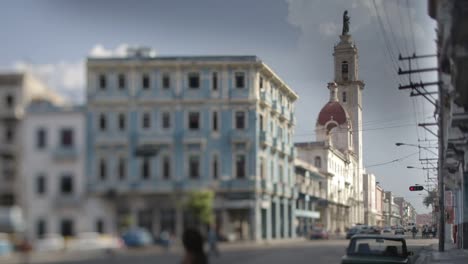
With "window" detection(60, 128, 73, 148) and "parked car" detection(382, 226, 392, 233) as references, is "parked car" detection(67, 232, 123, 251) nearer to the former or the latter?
"window" detection(60, 128, 73, 148)

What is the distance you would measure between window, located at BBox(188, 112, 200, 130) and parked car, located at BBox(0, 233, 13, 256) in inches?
94.0

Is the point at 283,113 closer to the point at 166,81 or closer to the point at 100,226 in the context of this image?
the point at 166,81

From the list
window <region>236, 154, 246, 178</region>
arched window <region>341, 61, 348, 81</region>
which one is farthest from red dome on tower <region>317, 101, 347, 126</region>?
window <region>236, 154, 246, 178</region>

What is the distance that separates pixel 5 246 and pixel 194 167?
2.29 meters

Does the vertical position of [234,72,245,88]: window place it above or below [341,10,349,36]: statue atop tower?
below

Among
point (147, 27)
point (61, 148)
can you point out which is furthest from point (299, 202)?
point (61, 148)

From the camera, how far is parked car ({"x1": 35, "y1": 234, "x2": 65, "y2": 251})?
7.62 m

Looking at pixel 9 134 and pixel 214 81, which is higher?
pixel 214 81

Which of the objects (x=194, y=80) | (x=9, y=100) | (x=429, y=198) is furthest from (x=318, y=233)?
(x=429, y=198)

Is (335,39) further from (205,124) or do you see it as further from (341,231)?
(205,124)

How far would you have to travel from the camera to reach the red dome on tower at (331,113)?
43.3 ft

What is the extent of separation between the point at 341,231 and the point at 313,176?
3.28 m

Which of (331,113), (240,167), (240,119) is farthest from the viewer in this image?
(331,113)

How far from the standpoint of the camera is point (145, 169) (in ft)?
27.9
